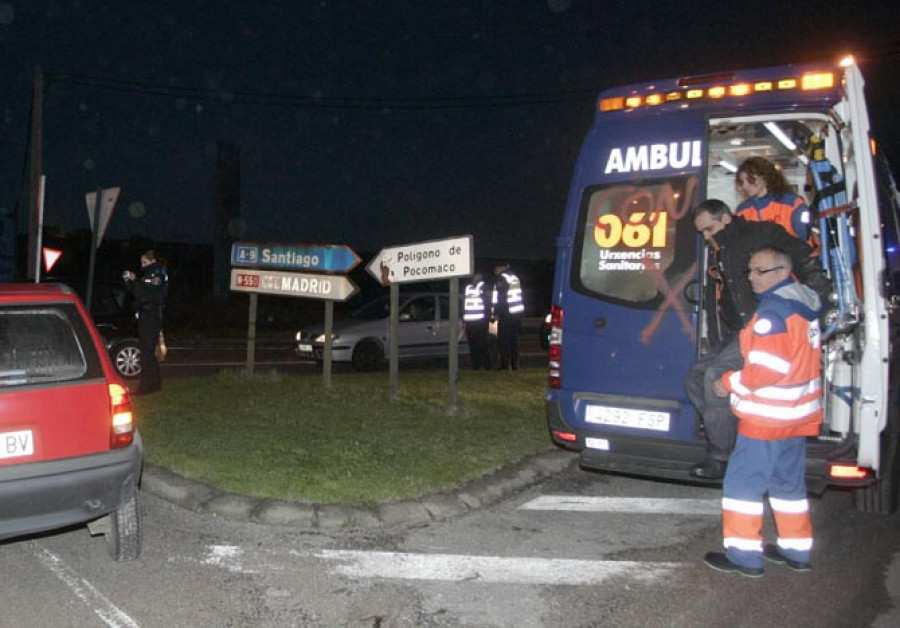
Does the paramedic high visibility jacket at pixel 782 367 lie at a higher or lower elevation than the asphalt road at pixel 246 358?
higher

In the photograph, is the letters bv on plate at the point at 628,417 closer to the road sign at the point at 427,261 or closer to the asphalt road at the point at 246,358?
the road sign at the point at 427,261

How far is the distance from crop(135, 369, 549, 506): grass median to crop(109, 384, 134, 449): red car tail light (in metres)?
1.56

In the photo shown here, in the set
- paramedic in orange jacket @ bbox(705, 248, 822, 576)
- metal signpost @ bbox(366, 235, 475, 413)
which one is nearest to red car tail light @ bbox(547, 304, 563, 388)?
paramedic in orange jacket @ bbox(705, 248, 822, 576)

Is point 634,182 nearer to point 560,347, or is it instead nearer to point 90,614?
point 560,347

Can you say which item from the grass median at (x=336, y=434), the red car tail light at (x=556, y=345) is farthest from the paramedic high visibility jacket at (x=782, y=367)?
the grass median at (x=336, y=434)

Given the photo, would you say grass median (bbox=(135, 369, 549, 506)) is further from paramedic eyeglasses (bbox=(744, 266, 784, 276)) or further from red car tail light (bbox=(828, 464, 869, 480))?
paramedic eyeglasses (bbox=(744, 266, 784, 276))

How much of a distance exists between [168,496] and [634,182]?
161 inches

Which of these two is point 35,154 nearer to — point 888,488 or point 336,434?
point 336,434

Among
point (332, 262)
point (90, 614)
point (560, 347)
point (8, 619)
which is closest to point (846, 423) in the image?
point (560, 347)

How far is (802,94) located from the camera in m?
5.45

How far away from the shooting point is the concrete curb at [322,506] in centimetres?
578

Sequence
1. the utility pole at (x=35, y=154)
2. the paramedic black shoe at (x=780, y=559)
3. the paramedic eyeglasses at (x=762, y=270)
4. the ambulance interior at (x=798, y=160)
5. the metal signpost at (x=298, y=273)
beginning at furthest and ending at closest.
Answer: the utility pole at (x=35, y=154), the metal signpost at (x=298, y=273), the ambulance interior at (x=798, y=160), the paramedic black shoe at (x=780, y=559), the paramedic eyeglasses at (x=762, y=270)

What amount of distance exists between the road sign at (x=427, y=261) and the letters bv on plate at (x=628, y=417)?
3.53m

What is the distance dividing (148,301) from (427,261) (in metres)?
3.55
